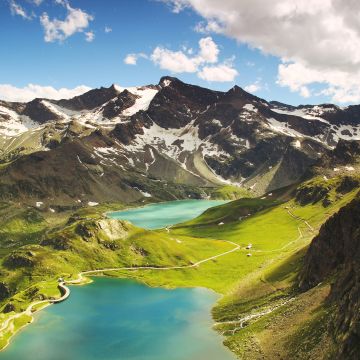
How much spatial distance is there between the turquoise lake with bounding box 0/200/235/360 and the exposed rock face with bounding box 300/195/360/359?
27.4 metres

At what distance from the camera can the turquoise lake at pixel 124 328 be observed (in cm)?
10831

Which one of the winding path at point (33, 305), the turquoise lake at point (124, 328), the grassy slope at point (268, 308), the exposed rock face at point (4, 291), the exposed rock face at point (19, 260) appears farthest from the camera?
the exposed rock face at point (19, 260)

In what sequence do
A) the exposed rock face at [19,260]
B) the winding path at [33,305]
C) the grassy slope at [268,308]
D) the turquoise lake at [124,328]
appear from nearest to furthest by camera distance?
the grassy slope at [268,308], the turquoise lake at [124,328], the winding path at [33,305], the exposed rock face at [19,260]

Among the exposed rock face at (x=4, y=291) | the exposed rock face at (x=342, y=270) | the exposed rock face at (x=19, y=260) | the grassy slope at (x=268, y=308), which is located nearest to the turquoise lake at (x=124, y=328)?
the grassy slope at (x=268, y=308)

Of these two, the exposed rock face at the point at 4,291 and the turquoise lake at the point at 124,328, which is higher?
the exposed rock face at the point at 4,291

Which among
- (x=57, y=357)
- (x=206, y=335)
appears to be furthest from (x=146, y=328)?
(x=57, y=357)

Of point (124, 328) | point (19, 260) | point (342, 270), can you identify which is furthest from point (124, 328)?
point (19, 260)

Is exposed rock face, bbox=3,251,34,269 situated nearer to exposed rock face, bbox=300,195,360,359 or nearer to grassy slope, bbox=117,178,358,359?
grassy slope, bbox=117,178,358,359

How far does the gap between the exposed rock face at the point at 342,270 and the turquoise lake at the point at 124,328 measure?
27383mm

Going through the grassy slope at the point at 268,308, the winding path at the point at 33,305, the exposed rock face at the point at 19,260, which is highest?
the exposed rock face at the point at 19,260

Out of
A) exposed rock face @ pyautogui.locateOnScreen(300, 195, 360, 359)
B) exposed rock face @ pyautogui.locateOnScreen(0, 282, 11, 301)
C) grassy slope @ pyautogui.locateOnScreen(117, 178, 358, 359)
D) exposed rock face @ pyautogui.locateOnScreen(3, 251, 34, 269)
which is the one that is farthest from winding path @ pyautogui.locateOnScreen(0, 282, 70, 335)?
exposed rock face @ pyautogui.locateOnScreen(300, 195, 360, 359)

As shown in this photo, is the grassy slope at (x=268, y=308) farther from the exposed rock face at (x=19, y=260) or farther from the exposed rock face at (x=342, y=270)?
the exposed rock face at (x=19, y=260)

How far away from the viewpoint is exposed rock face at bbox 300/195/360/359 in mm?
71938

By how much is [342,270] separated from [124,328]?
5697 centimetres
